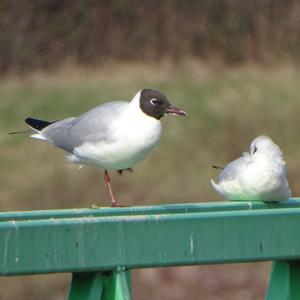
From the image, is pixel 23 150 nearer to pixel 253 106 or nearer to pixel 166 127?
pixel 166 127

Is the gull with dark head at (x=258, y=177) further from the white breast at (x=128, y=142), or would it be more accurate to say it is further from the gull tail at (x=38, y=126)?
the gull tail at (x=38, y=126)

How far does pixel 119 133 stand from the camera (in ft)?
17.4

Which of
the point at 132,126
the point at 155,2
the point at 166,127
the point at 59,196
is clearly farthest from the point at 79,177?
the point at 155,2

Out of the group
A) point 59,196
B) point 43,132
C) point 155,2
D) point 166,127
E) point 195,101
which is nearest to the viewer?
point 43,132

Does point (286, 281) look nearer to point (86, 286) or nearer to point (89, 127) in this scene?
point (86, 286)

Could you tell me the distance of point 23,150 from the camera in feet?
38.9

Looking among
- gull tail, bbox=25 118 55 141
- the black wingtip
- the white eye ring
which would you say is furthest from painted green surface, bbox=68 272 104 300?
the black wingtip

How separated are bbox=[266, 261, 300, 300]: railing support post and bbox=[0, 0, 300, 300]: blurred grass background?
5.02 metres

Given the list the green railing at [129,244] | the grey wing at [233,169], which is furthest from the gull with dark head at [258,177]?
the green railing at [129,244]

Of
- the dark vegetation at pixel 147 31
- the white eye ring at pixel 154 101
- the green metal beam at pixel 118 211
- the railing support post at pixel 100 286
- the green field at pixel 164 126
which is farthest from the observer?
the dark vegetation at pixel 147 31

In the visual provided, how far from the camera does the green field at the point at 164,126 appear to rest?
10.7m

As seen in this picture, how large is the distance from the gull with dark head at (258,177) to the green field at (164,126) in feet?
12.9

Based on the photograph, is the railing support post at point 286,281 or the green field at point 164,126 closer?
the railing support post at point 286,281

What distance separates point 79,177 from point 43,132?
15.8 ft
